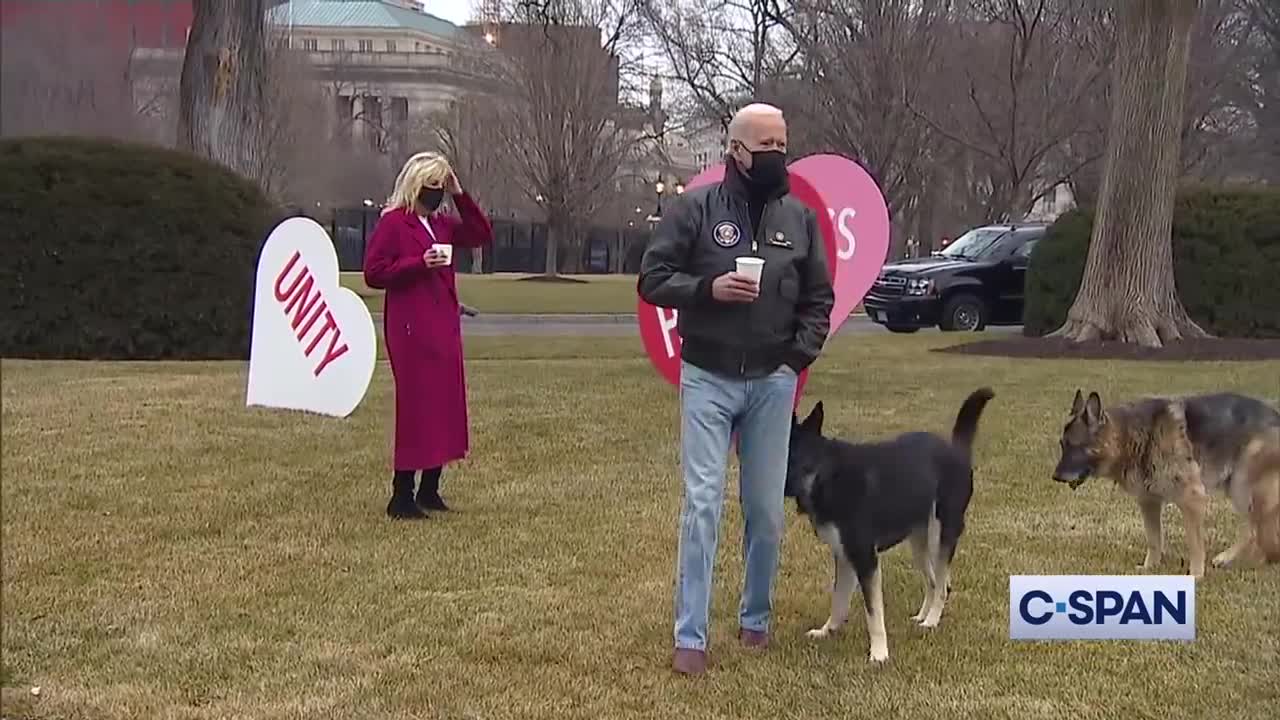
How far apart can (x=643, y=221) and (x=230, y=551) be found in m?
57.7

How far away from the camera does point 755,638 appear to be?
533cm

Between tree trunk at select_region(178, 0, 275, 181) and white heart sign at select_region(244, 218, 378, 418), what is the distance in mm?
5735

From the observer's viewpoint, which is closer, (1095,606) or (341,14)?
(1095,606)

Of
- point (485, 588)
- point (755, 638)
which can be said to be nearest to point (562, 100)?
point (485, 588)

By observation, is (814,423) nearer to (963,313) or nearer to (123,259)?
(123,259)

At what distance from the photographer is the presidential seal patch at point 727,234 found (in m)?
4.77

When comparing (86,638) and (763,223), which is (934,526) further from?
(86,638)

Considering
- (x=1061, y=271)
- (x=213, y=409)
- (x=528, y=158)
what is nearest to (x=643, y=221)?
(x=528, y=158)

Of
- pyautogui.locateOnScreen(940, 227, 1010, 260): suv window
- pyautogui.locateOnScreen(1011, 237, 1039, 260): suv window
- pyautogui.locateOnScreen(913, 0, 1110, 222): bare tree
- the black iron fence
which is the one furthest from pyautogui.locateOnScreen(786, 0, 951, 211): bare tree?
the black iron fence

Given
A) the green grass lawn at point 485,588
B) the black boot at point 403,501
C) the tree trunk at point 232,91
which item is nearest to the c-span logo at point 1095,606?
the green grass lawn at point 485,588

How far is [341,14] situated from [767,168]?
20.3 m

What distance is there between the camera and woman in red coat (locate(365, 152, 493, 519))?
7219mm

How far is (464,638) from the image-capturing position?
17.7 ft

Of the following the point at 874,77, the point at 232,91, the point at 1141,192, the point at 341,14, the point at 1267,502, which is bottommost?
the point at 1267,502
